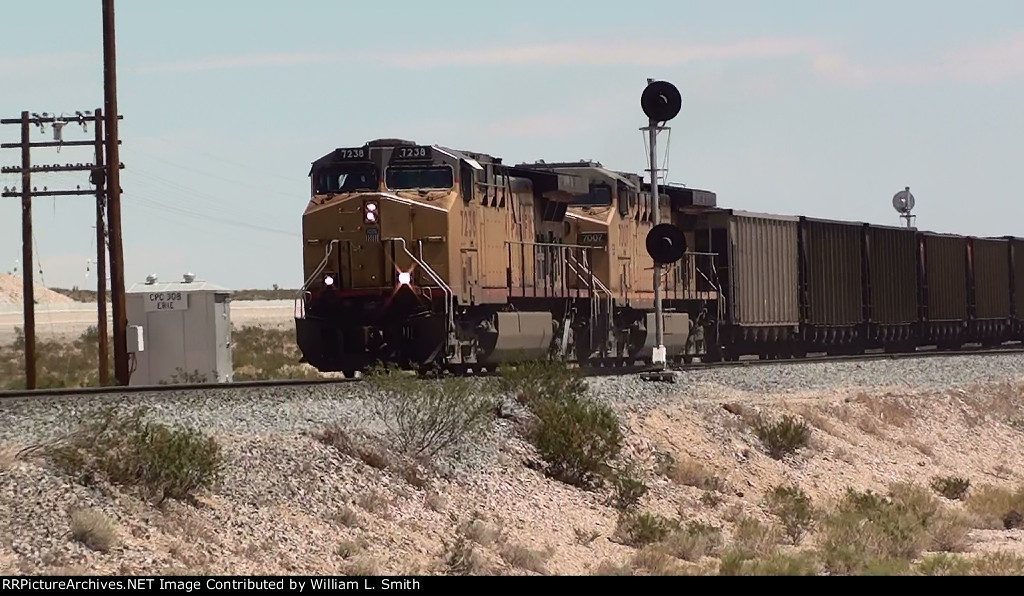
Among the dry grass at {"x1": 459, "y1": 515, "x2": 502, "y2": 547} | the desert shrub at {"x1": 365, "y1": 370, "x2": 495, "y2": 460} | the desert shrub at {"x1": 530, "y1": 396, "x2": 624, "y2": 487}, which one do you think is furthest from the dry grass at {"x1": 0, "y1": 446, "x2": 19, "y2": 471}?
the desert shrub at {"x1": 530, "y1": 396, "x2": 624, "y2": 487}

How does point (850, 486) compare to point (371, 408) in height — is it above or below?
below

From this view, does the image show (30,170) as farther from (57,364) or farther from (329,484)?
(329,484)

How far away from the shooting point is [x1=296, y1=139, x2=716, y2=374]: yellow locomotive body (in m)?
23.5

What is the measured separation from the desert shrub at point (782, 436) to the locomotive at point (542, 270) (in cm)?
351

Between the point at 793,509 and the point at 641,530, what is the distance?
2.83m

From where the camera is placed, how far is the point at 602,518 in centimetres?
1638

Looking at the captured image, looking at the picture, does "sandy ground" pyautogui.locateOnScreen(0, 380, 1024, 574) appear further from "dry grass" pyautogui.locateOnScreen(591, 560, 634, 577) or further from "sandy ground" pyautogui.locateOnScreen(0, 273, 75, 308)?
"sandy ground" pyautogui.locateOnScreen(0, 273, 75, 308)

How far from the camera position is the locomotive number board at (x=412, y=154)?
24031mm

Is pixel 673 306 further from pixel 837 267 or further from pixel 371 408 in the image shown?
pixel 371 408

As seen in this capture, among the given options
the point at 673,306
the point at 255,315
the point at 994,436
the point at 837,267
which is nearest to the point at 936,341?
the point at 837,267

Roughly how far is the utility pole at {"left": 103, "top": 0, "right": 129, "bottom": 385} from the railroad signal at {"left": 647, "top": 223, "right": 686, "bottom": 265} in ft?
29.6
